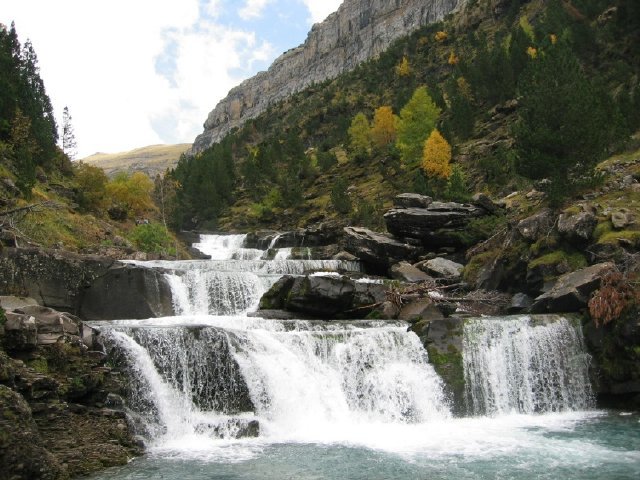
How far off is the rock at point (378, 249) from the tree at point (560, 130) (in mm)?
10464

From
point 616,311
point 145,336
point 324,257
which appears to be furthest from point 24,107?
point 616,311

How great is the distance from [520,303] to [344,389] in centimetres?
1145

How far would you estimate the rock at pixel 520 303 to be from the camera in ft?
88.2

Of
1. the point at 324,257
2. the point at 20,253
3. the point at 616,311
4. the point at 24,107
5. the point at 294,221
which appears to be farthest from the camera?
the point at 294,221

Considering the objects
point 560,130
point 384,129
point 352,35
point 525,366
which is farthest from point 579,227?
point 352,35

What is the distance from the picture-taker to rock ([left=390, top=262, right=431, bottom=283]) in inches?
1340

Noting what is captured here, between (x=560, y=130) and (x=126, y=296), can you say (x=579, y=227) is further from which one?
(x=126, y=296)

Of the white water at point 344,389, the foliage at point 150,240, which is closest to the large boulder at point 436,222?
the white water at point 344,389

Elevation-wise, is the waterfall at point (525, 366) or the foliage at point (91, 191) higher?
the foliage at point (91, 191)

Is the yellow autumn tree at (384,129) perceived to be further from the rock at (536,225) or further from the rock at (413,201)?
the rock at (536,225)

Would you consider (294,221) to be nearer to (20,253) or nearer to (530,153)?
(530,153)

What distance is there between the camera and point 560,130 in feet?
99.5

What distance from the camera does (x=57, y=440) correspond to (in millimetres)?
14086

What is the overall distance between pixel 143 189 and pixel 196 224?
46.3 ft
